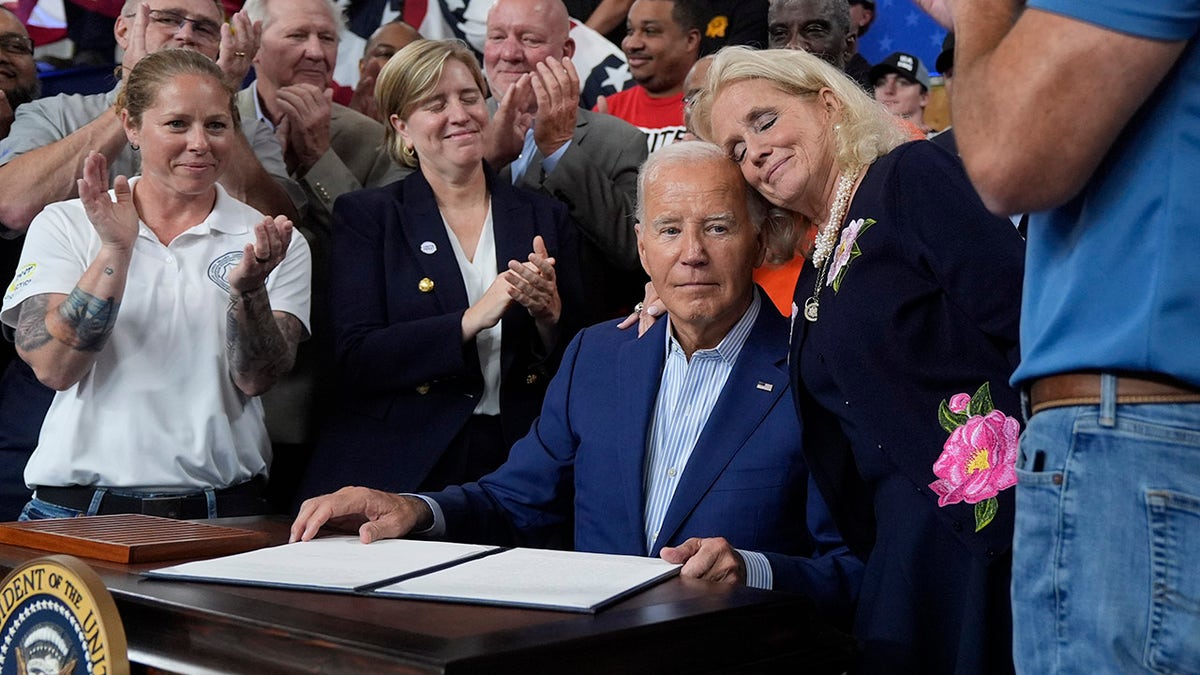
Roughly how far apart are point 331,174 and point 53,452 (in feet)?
3.88

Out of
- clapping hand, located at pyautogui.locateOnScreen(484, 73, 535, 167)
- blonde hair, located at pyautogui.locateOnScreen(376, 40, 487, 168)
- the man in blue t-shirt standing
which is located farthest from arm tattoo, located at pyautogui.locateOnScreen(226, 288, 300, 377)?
the man in blue t-shirt standing

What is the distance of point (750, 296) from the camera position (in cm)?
250

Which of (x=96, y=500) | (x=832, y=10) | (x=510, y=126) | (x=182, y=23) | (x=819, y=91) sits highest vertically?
(x=832, y=10)

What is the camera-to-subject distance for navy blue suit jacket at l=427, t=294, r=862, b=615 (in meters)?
2.19

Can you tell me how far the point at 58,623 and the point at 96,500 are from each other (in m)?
1.35

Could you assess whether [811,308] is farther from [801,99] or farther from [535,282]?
[535,282]

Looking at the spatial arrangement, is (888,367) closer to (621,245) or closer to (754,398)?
(754,398)

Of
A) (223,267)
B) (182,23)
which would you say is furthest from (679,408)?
(182,23)

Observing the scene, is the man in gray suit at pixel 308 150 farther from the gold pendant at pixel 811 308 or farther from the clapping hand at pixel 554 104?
the gold pendant at pixel 811 308

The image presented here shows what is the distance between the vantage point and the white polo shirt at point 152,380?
8.97ft

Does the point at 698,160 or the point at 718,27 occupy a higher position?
the point at 718,27

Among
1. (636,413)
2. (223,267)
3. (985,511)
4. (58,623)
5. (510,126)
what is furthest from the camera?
(510,126)

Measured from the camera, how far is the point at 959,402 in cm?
185

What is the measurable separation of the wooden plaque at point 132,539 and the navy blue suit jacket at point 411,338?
1.07m
